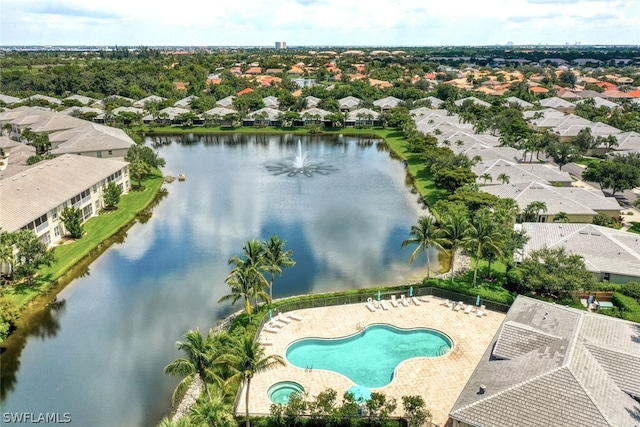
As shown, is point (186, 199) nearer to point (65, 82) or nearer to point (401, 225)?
point (401, 225)

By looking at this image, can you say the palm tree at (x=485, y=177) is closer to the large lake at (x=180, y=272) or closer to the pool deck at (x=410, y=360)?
the large lake at (x=180, y=272)

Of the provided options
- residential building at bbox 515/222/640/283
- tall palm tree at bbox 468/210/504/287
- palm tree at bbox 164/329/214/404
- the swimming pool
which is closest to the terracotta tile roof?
residential building at bbox 515/222/640/283

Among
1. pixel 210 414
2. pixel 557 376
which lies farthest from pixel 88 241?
pixel 557 376

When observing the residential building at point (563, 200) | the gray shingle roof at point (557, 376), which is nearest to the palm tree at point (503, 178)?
the residential building at point (563, 200)

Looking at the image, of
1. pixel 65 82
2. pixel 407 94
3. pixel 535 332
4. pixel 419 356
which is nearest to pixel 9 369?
pixel 419 356

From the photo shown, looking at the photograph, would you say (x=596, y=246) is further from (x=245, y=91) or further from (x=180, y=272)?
(x=245, y=91)

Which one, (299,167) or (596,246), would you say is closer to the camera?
(596,246)
